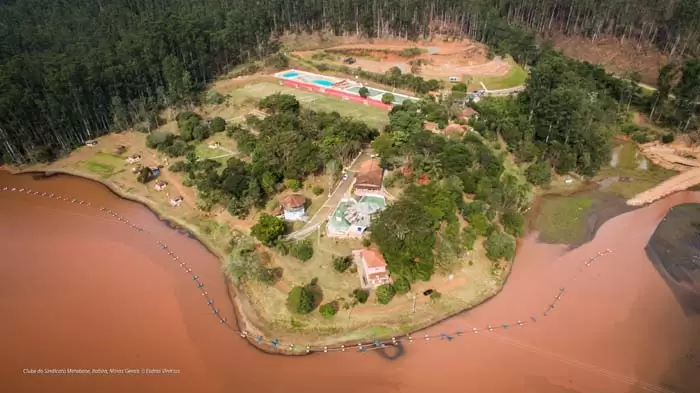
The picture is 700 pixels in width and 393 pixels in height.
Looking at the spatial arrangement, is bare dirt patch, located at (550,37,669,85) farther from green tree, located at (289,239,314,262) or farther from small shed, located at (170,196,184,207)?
small shed, located at (170,196,184,207)

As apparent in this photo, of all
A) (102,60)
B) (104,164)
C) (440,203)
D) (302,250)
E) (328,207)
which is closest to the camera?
(302,250)

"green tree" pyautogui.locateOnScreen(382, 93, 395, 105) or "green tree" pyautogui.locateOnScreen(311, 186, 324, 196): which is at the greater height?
"green tree" pyautogui.locateOnScreen(382, 93, 395, 105)

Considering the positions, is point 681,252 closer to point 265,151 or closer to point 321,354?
point 321,354

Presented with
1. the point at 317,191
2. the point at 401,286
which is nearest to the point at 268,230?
the point at 317,191

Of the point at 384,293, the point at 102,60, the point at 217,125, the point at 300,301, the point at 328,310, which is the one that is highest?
the point at 102,60

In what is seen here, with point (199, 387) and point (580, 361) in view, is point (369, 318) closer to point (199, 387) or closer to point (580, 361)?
point (199, 387)

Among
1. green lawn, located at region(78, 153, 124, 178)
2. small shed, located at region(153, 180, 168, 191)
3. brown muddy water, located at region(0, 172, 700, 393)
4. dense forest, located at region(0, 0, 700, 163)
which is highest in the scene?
dense forest, located at region(0, 0, 700, 163)

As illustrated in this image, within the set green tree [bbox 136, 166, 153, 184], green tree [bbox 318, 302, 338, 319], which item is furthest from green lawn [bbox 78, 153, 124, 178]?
green tree [bbox 318, 302, 338, 319]
